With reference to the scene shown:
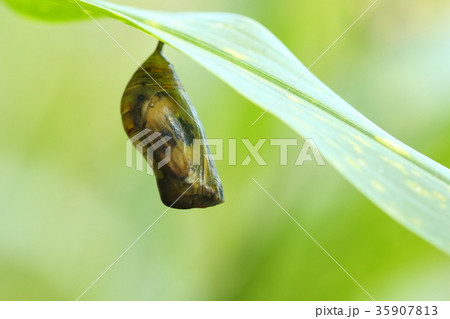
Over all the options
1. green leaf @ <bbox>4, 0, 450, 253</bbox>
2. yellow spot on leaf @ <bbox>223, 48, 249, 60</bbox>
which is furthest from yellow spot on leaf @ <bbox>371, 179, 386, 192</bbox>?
yellow spot on leaf @ <bbox>223, 48, 249, 60</bbox>

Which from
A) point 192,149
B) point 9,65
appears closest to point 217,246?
point 192,149

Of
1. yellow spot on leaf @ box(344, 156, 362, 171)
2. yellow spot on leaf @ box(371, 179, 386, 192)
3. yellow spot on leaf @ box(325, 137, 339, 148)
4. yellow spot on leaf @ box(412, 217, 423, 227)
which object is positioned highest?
yellow spot on leaf @ box(325, 137, 339, 148)

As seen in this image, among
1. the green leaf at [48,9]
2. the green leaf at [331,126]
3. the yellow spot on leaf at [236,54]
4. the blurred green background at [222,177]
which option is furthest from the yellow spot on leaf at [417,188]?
the blurred green background at [222,177]

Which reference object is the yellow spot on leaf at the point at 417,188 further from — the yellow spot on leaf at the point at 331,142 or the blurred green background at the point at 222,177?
the blurred green background at the point at 222,177

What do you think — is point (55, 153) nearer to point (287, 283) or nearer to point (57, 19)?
point (287, 283)

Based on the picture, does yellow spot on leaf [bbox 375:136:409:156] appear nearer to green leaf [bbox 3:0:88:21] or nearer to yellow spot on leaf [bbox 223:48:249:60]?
yellow spot on leaf [bbox 223:48:249:60]

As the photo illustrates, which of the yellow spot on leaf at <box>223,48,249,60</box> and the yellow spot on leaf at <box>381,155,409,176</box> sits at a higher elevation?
the yellow spot on leaf at <box>223,48,249,60</box>
